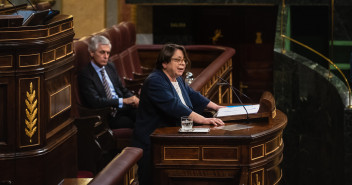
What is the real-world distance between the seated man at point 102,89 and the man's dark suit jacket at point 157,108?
114cm

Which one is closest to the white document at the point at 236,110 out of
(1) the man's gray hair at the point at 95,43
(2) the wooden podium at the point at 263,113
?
(2) the wooden podium at the point at 263,113

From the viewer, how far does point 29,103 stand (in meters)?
4.50

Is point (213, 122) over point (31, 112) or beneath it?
beneath

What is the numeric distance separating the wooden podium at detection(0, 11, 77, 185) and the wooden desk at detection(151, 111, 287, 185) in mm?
667

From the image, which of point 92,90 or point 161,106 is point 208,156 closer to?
point 161,106

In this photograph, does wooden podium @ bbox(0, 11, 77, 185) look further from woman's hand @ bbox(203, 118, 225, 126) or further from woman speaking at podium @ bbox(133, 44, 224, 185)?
woman's hand @ bbox(203, 118, 225, 126)

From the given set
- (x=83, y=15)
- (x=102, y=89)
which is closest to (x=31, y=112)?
(x=102, y=89)

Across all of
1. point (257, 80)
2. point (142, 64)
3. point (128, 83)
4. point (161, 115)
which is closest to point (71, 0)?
point (142, 64)

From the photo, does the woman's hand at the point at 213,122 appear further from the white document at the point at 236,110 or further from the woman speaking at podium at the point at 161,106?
the white document at the point at 236,110

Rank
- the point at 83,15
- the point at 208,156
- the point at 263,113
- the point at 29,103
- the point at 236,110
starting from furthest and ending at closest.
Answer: the point at 83,15 < the point at 236,110 < the point at 263,113 < the point at 208,156 < the point at 29,103

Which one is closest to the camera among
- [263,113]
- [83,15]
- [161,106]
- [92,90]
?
[161,106]

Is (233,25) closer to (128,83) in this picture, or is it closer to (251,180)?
(128,83)

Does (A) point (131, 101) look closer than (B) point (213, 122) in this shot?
No

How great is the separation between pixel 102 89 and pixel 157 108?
1.36 meters
